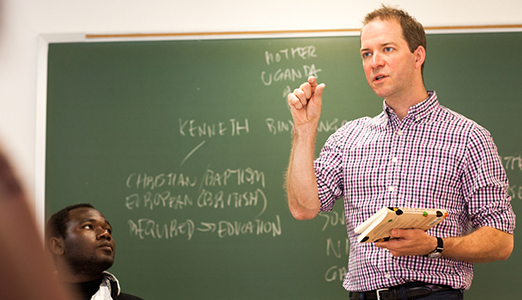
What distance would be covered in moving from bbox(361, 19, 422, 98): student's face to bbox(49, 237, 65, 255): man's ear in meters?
1.32

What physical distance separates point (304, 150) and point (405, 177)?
0.36 metres

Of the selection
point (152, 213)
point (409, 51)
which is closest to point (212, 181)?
point (152, 213)

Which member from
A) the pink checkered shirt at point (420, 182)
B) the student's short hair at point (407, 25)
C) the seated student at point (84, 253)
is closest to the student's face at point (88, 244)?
the seated student at point (84, 253)

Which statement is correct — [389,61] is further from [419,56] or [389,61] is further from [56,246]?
[56,246]

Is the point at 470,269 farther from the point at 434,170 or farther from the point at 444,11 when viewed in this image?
the point at 444,11

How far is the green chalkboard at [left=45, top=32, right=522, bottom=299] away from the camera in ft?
8.21

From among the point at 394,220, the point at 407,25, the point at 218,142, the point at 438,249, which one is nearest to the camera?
the point at 394,220

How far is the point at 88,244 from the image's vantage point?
1.80 meters

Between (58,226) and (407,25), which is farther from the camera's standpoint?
(58,226)

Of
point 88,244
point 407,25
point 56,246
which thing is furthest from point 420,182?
point 56,246

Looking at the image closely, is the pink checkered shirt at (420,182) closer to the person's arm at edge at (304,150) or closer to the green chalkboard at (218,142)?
the person's arm at edge at (304,150)

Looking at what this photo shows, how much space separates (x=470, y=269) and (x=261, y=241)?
1.16 meters

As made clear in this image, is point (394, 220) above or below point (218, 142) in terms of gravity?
below

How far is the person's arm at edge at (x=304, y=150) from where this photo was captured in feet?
5.18
